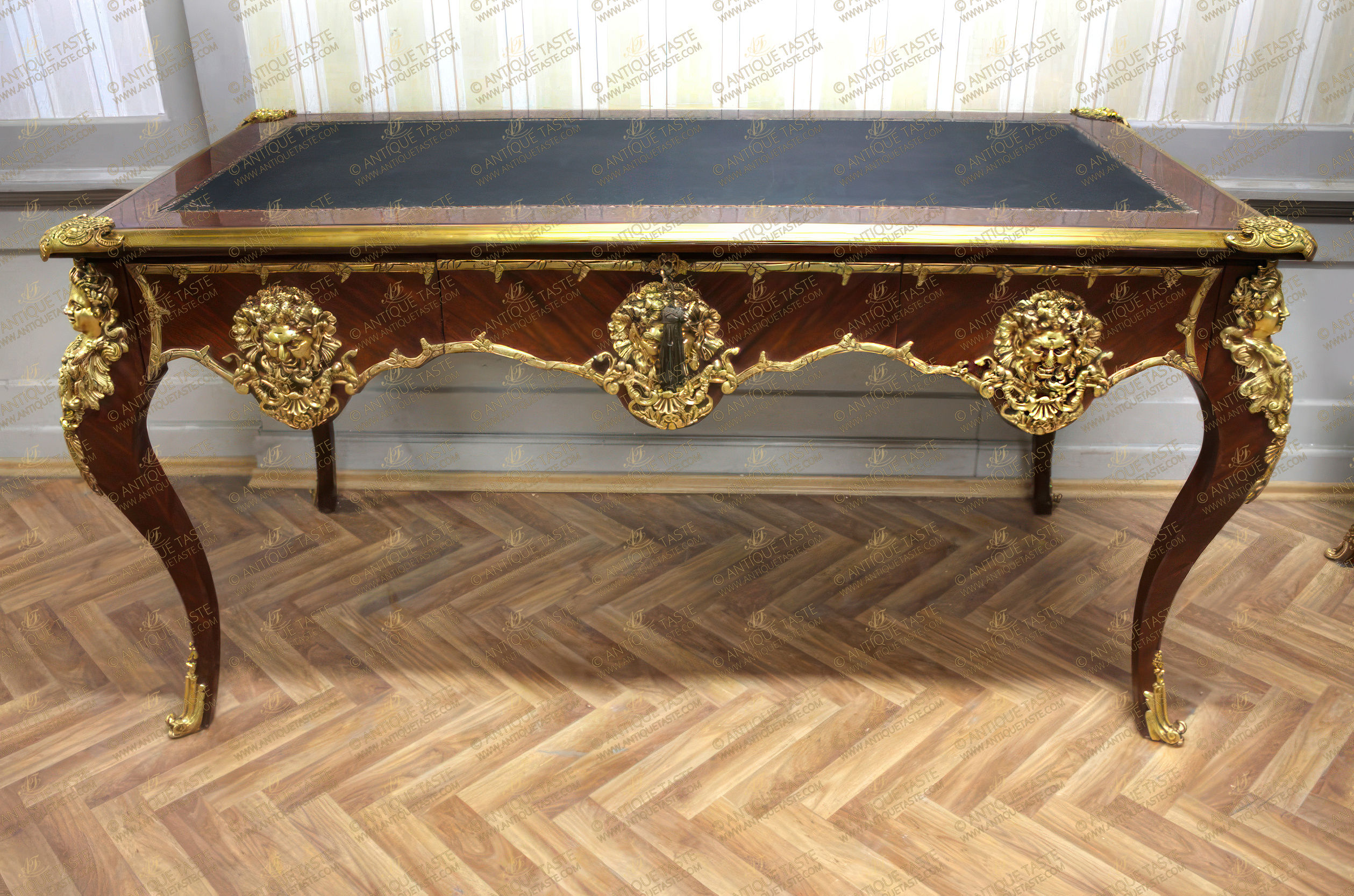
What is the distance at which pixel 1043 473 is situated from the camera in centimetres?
273

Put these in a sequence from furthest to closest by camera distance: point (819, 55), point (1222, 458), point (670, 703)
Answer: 1. point (819, 55)
2. point (670, 703)
3. point (1222, 458)

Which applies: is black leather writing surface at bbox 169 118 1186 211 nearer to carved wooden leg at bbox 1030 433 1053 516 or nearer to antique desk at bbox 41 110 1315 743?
antique desk at bbox 41 110 1315 743

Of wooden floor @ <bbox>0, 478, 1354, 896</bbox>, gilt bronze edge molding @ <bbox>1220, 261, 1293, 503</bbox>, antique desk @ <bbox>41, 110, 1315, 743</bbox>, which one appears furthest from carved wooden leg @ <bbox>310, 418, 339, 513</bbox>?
gilt bronze edge molding @ <bbox>1220, 261, 1293, 503</bbox>

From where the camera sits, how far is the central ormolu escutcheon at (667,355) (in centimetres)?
163

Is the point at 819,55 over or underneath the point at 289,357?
over

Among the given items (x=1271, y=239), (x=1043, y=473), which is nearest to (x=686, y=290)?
(x=1271, y=239)

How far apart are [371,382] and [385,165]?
98cm

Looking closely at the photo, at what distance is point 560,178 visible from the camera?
1866 mm

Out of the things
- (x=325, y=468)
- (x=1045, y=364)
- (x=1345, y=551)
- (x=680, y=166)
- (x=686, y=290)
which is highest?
(x=680, y=166)

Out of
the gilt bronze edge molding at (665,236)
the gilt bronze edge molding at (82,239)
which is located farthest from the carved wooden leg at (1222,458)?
the gilt bronze edge molding at (82,239)

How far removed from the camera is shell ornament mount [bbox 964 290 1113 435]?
64.9 inches

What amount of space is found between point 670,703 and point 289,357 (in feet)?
3.39

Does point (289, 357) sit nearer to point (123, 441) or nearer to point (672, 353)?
point (123, 441)

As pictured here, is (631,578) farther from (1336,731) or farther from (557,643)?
(1336,731)
